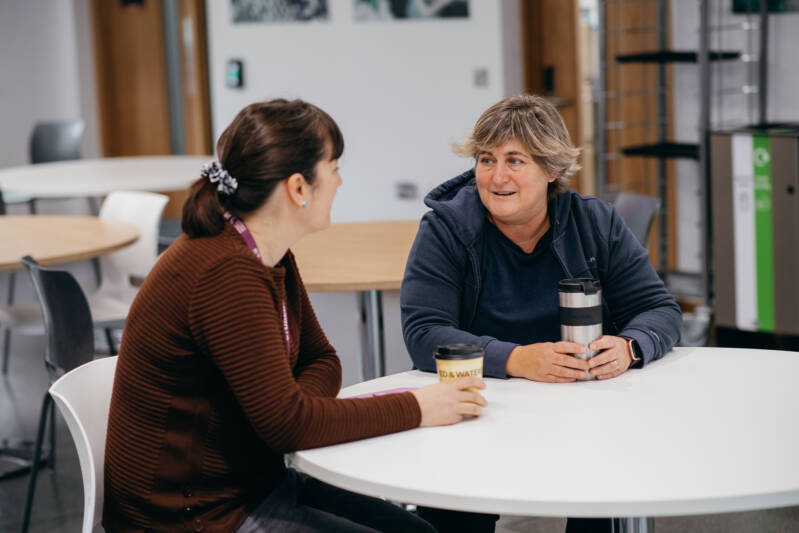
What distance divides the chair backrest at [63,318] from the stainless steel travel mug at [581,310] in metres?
1.49

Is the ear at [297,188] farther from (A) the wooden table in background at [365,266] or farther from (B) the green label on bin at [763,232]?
(B) the green label on bin at [763,232]

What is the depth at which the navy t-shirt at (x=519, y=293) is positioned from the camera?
6.89ft

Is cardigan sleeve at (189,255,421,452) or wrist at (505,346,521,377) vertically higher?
cardigan sleeve at (189,255,421,452)

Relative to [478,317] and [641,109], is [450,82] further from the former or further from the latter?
[478,317]

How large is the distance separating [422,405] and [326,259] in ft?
4.54

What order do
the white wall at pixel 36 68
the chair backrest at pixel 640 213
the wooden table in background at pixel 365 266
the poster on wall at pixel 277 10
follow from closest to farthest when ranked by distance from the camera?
the wooden table in background at pixel 365 266
the chair backrest at pixel 640 213
the poster on wall at pixel 277 10
the white wall at pixel 36 68

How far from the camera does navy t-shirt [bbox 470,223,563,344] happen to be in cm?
210

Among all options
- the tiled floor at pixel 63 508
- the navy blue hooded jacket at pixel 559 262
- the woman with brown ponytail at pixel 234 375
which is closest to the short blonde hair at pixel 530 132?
the navy blue hooded jacket at pixel 559 262

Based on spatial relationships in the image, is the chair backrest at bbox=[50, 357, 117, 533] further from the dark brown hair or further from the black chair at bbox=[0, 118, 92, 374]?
the black chair at bbox=[0, 118, 92, 374]

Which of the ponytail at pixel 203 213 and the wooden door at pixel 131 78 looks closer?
the ponytail at pixel 203 213

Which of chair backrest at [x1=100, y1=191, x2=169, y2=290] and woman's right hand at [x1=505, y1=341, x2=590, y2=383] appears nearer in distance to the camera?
woman's right hand at [x1=505, y1=341, x2=590, y2=383]

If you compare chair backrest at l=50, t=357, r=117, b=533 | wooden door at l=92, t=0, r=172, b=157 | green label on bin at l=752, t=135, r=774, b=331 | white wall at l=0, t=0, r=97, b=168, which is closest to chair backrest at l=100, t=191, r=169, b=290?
chair backrest at l=50, t=357, r=117, b=533

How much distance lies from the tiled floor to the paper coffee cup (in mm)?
1298

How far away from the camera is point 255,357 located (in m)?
1.53
